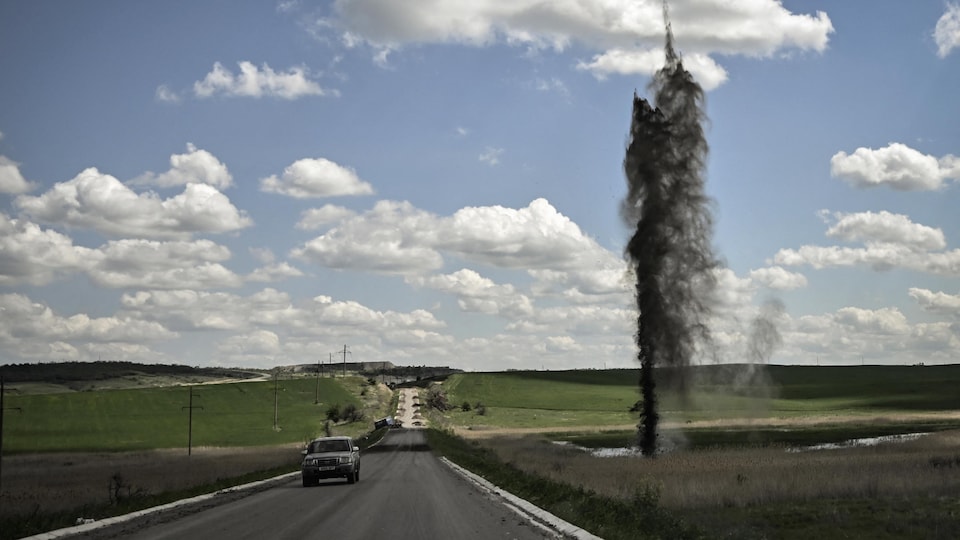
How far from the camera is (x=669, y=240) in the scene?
195ft

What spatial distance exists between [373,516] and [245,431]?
127 metres

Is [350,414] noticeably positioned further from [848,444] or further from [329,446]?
[329,446]

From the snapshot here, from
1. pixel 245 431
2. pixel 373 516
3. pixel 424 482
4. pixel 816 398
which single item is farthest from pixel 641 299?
pixel 816 398

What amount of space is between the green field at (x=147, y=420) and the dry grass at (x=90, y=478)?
18801 mm

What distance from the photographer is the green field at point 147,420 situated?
131m

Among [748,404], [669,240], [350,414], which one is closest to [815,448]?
[669,240]

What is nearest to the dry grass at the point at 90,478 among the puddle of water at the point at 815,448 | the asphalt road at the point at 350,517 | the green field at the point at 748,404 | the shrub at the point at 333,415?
the asphalt road at the point at 350,517

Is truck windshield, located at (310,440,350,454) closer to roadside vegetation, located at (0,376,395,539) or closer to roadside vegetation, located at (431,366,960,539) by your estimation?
roadside vegetation, located at (0,376,395,539)

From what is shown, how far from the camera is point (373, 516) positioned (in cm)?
2478

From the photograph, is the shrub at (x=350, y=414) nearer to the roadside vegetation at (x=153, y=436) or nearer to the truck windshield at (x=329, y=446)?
the roadside vegetation at (x=153, y=436)

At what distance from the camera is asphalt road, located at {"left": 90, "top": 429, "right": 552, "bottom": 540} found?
816 inches

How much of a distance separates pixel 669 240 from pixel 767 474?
24.9 meters

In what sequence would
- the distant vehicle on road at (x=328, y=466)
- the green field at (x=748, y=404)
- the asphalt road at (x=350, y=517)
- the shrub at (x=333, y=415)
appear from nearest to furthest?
the asphalt road at (x=350, y=517) → the distant vehicle on road at (x=328, y=466) → the green field at (x=748, y=404) → the shrub at (x=333, y=415)

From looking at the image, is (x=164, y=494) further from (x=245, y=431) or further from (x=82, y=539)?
(x=245, y=431)
